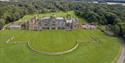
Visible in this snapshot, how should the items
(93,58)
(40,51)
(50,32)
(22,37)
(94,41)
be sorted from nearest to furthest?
(93,58) → (40,51) → (94,41) → (22,37) → (50,32)

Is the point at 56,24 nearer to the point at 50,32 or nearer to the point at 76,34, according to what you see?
the point at 50,32

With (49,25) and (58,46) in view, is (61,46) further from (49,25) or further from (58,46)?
(49,25)

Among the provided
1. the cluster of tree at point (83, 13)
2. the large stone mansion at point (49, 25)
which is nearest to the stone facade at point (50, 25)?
the large stone mansion at point (49, 25)

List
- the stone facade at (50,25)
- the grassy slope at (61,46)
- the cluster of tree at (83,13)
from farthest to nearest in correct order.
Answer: the cluster of tree at (83,13) < the stone facade at (50,25) < the grassy slope at (61,46)

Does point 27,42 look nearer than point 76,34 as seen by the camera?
Yes

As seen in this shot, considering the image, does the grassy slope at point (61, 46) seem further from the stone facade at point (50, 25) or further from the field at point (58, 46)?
the stone facade at point (50, 25)

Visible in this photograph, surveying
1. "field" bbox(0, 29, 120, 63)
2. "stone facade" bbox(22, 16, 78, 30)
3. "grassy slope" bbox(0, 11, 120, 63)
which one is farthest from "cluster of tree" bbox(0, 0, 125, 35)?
"stone facade" bbox(22, 16, 78, 30)

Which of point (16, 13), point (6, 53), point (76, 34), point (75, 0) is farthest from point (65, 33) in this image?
point (75, 0)

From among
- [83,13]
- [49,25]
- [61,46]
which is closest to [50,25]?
[49,25]
